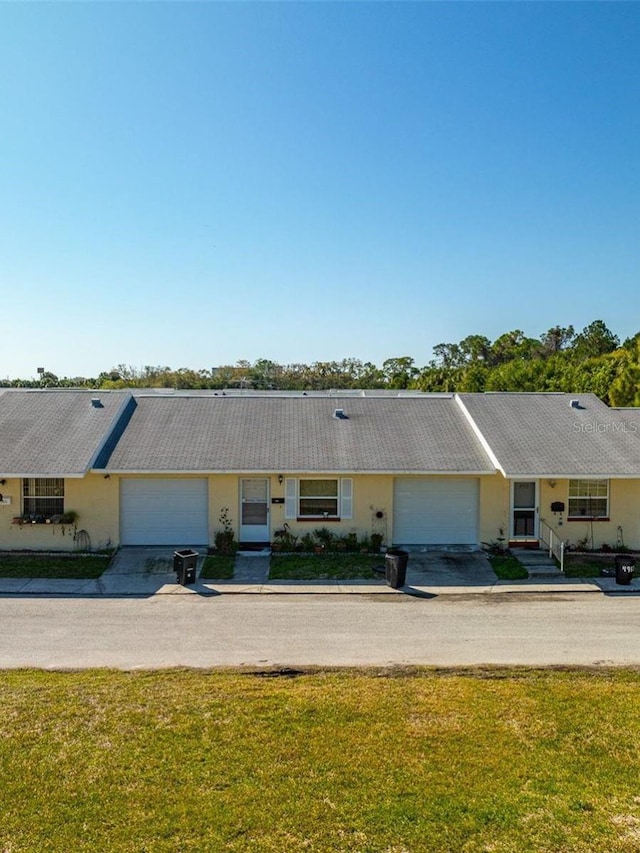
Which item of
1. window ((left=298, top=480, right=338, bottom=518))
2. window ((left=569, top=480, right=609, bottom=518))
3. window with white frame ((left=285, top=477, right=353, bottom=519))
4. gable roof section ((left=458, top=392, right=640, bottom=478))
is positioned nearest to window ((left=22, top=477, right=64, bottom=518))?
window with white frame ((left=285, top=477, right=353, bottom=519))

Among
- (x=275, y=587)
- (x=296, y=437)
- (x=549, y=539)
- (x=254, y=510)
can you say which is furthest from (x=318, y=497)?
(x=549, y=539)

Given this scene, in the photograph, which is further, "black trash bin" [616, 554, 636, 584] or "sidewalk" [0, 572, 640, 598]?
"black trash bin" [616, 554, 636, 584]

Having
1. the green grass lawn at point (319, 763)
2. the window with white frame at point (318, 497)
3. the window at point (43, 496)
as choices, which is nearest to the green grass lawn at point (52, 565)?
the window at point (43, 496)

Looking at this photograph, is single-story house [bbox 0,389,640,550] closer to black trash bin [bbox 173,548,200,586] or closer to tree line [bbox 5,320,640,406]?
black trash bin [bbox 173,548,200,586]

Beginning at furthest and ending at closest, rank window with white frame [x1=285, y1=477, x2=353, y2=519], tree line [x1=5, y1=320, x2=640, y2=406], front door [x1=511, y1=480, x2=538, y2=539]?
1. tree line [x1=5, y1=320, x2=640, y2=406]
2. front door [x1=511, y1=480, x2=538, y2=539]
3. window with white frame [x1=285, y1=477, x2=353, y2=519]

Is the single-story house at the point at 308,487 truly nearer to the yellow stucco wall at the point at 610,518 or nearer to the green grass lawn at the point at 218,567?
the yellow stucco wall at the point at 610,518

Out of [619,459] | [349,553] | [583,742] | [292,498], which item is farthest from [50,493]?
[619,459]

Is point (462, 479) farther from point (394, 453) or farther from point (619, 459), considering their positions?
point (619, 459)

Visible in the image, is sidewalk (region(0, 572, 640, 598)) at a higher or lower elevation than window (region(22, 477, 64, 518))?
lower
